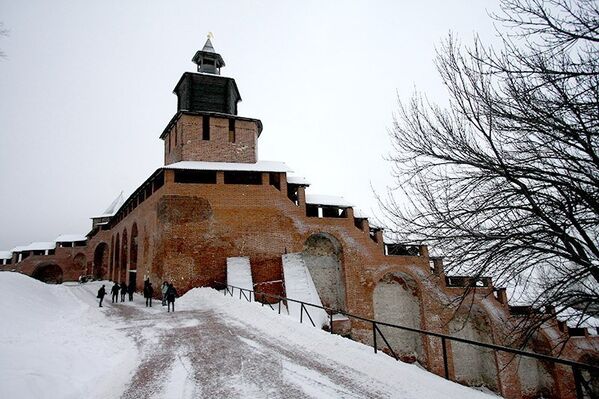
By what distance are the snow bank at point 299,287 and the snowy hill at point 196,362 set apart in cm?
387

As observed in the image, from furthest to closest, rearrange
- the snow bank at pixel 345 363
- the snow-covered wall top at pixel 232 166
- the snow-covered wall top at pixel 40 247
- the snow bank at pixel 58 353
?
the snow-covered wall top at pixel 40 247 < the snow-covered wall top at pixel 232 166 < the snow bank at pixel 345 363 < the snow bank at pixel 58 353

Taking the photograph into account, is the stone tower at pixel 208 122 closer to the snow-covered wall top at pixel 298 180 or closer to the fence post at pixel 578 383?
the snow-covered wall top at pixel 298 180

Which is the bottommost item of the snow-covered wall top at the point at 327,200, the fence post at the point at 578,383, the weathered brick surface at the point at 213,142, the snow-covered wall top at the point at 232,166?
the fence post at the point at 578,383

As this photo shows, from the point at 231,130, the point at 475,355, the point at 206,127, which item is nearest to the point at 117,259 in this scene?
the point at 206,127

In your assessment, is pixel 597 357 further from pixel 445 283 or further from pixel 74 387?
pixel 74 387

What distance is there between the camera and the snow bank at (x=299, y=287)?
47.0ft

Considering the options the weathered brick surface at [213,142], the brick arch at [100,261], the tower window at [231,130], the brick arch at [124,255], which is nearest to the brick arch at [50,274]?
the brick arch at [100,261]

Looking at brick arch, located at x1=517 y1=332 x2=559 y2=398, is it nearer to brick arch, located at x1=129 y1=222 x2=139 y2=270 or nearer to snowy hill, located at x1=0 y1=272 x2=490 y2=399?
snowy hill, located at x1=0 y1=272 x2=490 y2=399

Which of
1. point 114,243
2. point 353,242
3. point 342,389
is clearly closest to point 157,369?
point 342,389

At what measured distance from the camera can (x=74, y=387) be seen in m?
5.05

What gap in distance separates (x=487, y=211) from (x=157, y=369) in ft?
20.6

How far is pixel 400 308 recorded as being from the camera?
18297mm

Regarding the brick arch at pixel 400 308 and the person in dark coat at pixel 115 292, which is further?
the brick arch at pixel 400 308

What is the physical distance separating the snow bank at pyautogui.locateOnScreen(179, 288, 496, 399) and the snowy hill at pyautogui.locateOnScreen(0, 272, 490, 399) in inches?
0.6
